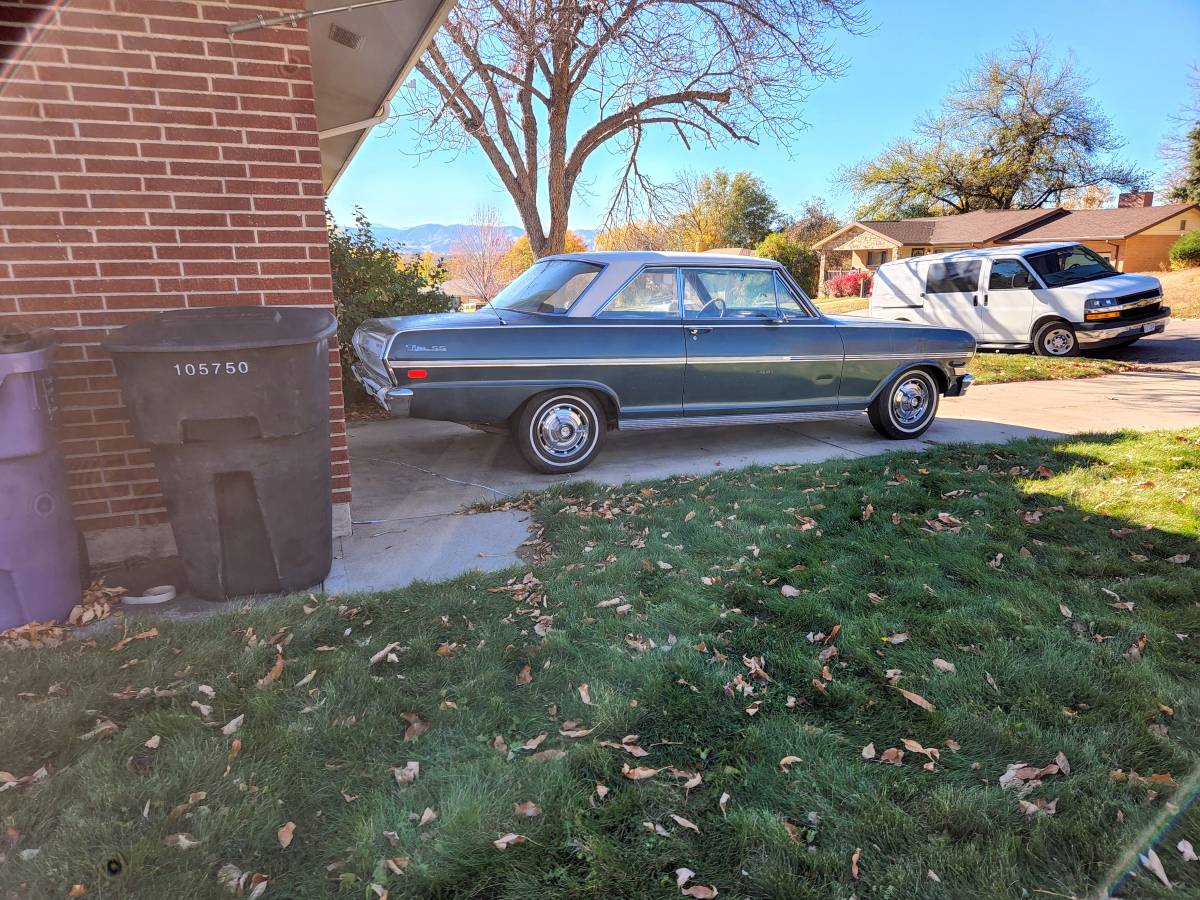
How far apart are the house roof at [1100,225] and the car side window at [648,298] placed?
34.4 metres

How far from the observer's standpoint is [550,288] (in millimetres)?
6051

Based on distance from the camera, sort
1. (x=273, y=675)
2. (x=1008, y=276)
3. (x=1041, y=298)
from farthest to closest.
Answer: (x=1008, y=276), (x=1041, y=298), (x=273, y=675)

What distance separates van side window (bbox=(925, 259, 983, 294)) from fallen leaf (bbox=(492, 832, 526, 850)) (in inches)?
568

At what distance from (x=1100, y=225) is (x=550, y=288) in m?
40.2

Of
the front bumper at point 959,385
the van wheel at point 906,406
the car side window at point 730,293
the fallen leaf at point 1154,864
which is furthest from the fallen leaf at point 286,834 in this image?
the front bumper at point 959,385

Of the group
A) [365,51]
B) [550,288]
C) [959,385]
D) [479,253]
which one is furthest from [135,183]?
[479,253]

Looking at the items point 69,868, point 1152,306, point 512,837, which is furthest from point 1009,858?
point 1152,306

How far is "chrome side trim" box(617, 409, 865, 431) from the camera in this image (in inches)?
235

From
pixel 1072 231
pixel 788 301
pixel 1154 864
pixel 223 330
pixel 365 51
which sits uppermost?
pixel 1072 231

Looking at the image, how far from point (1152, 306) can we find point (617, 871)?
1526cm

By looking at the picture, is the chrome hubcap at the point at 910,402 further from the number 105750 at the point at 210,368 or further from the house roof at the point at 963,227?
the house roof at the point at 963,227

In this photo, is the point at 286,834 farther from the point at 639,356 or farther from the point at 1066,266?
the point at 1066,266

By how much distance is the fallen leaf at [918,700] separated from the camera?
2596mm

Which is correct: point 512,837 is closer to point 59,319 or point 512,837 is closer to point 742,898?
point 742,898
